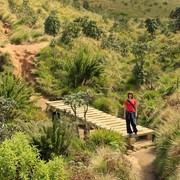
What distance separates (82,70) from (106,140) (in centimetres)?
531

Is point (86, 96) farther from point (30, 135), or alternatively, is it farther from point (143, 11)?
point (143, 11)

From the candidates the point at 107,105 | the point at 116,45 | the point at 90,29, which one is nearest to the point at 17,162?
the point at 107,105

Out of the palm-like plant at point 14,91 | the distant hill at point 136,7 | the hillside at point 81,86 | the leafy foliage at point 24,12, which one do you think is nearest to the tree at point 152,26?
the hillside at point 81,86

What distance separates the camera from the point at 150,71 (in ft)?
54.6

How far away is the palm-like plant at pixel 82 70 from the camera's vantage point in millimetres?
14242

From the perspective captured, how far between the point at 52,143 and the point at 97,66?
6463mm

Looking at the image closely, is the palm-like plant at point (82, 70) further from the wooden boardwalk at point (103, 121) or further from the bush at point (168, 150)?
the bush at point (168, 150)

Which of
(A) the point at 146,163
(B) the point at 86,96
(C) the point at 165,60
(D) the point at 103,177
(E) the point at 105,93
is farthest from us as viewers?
(C) the point at 165,60

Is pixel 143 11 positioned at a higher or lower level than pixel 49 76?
higher

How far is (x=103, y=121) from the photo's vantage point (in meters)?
11.3

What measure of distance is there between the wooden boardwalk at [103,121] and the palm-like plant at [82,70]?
1.45 meters

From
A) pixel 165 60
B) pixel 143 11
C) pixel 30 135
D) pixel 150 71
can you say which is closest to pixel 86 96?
→ pixel 30 135

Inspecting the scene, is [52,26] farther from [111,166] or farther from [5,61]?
[111,166]

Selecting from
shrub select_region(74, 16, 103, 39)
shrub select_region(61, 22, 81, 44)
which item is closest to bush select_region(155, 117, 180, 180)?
shrub select_region(61, 22, 81, 44)
